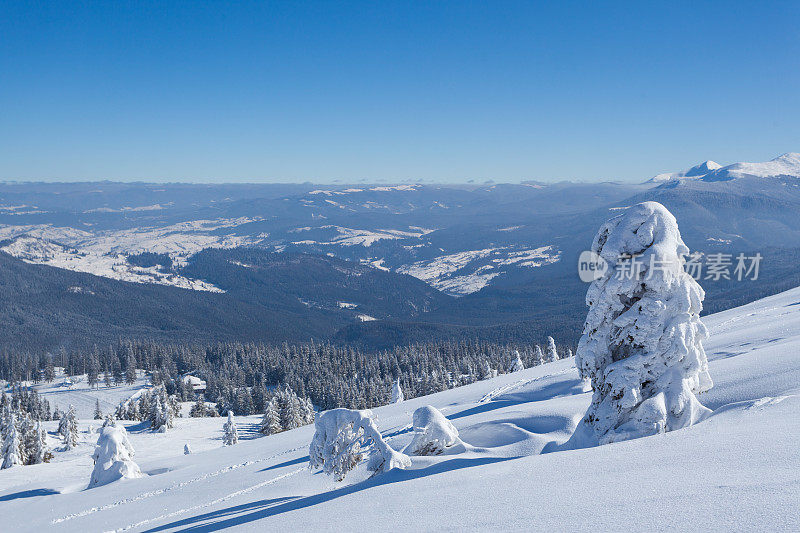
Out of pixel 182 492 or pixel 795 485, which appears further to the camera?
pixel 182 492

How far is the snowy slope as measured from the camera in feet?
26.3

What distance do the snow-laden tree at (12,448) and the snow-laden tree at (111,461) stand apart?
2778 centimetres

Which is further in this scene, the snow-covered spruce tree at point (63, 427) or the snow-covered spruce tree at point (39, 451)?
the snow-covered spruce tree at point (63, 427)

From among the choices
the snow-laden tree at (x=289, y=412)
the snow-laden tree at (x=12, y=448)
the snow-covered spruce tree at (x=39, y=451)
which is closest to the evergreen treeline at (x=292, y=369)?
the snow-laden tree at (x=289, y=412)

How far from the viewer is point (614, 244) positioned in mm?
14797


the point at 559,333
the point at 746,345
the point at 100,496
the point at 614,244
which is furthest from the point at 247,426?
the point at 559,333

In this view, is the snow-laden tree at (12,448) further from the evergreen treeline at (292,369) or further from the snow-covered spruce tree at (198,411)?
the snow-covered spruce tree at (198,411)

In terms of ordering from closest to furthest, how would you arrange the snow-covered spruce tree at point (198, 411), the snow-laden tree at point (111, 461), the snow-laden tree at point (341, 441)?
the snow-laden tree at point (341, 441) < the snow-laden tree at point (111, 461) < the snow-covered spruce tree at point (198, 411)

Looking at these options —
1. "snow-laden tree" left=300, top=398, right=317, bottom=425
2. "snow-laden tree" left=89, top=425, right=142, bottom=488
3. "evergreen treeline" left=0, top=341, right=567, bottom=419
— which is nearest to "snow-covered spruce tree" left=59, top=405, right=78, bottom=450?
"evergreen treeline" left=0, top=341, right=567, bottom=419

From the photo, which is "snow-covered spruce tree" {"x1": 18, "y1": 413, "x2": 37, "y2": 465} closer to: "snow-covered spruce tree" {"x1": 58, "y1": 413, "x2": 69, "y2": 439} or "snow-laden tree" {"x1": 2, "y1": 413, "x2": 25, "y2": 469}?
"snow-laden tree" {"x1": 2, "y1": 413, "x2": 25, "y2": 469}

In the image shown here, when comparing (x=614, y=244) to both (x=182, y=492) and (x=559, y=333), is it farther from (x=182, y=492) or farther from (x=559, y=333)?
(x=559, y=333)

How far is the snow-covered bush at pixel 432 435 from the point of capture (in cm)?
1828

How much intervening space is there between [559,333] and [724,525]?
173248 millimetres

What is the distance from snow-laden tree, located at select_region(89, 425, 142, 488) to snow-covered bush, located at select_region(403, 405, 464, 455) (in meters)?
27.0
